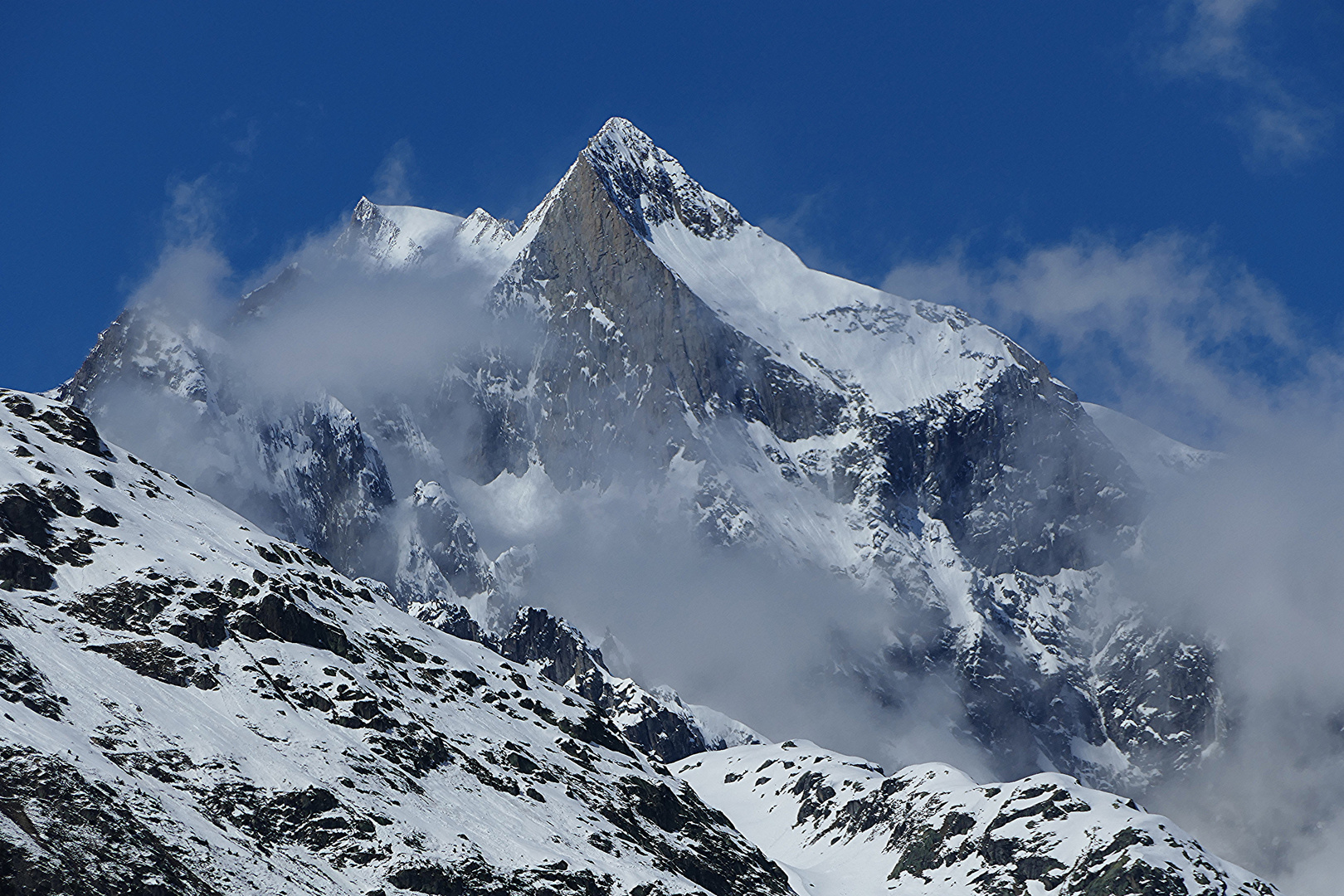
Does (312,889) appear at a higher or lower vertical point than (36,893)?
higher

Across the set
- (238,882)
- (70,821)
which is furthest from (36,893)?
(238,882)

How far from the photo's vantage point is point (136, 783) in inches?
7795

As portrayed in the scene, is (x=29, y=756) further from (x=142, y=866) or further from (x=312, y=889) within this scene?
(x=312, y=889)

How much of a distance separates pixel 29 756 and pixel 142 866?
16892mm

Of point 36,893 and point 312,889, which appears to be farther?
point 312,889

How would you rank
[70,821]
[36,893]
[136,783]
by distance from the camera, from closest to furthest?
1. [36,893]
2. [70,821]
3. [136,783]

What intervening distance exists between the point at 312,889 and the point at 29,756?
3237cm

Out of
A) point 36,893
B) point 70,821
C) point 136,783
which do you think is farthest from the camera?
point 136,783

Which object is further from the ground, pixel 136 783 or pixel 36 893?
pixel 136 783

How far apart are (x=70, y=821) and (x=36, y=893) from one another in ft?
38.8

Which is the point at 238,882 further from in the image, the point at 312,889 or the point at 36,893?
the point at 36,893

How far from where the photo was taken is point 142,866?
182 meters

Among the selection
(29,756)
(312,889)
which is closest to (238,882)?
(312,889)

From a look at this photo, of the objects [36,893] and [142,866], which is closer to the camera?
[36,893]
